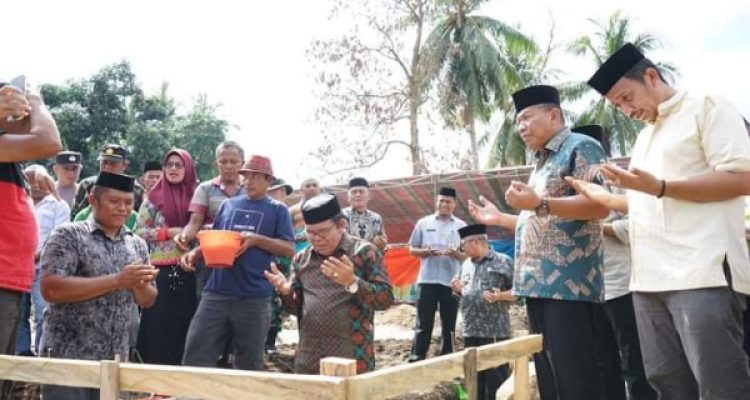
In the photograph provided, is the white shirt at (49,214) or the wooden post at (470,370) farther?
the white shirt at (49,214)

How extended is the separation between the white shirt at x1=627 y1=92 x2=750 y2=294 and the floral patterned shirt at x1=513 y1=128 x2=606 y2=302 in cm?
29

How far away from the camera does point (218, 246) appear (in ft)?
14.4

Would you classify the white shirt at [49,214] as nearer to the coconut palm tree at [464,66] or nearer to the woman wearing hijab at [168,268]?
the woman wearing hijab at [168,268]

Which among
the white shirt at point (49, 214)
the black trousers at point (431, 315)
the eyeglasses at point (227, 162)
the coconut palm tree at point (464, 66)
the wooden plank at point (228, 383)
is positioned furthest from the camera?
the coconut palm tree at point (464, 66)

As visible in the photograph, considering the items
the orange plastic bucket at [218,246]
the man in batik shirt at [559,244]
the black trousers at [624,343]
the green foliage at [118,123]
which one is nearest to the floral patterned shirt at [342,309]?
the man in batik shirt at [559,244]

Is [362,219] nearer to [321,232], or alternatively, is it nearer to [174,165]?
[174,165]

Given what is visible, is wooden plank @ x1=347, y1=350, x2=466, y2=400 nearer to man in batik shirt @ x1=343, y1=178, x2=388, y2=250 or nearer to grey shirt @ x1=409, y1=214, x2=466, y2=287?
man in batik shirt @ x1=343, y1=178, x2=388, y2=250

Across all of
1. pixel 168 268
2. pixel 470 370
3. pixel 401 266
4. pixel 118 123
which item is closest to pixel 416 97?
pixel 118 123

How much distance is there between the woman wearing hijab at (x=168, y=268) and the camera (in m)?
5.18

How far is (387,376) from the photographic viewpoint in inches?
78.1

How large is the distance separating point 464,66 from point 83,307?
Result: 69.3 feet

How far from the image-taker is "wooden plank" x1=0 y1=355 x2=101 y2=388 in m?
2.36

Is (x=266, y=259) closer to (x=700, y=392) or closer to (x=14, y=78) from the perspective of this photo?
(x=14, y=78)

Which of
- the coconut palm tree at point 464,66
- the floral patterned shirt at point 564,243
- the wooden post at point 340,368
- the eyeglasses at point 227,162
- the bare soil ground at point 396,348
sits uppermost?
the coconut palm tree at point 464,66
